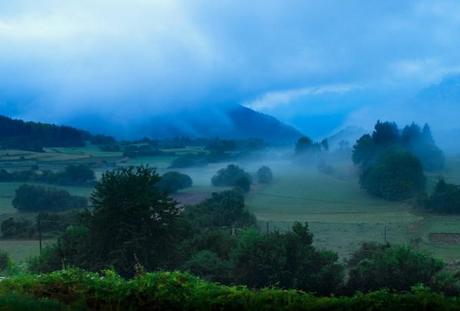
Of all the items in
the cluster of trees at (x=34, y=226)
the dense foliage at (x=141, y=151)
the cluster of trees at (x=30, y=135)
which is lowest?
the cluster of trees at (x=34, y=226)

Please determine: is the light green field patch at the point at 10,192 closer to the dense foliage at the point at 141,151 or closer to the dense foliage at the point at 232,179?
the dense foliage at the point at 141,151

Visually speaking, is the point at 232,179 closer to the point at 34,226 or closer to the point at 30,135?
the point at 34,226

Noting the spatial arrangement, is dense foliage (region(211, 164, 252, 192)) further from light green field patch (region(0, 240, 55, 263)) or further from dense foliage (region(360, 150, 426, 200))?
light green field patch (region(0, 240, 55, 263))

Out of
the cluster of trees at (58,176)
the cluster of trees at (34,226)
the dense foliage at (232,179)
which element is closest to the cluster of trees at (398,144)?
the dense foliage at (232,179)

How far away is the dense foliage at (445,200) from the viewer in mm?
41594

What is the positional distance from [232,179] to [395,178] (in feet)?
49.2

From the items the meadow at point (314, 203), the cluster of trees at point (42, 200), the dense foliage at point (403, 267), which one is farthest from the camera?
the cluster of trees at point (42, 200)

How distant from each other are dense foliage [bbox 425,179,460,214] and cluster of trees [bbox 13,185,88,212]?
26.5 meters

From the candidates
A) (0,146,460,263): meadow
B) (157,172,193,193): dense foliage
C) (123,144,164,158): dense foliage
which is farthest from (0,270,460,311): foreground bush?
(123,144,164,158): dense foliage

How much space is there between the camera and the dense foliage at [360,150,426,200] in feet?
166

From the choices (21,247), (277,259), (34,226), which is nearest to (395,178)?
(34,226)

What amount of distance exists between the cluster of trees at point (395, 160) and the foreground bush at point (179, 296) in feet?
149

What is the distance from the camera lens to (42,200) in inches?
1791

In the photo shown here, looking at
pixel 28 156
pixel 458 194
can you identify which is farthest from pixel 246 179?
pixel 28 156
